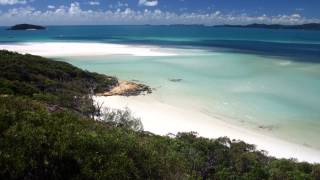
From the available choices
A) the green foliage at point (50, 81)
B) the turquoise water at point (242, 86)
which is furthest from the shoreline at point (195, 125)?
the green foliage at point (50, 81)

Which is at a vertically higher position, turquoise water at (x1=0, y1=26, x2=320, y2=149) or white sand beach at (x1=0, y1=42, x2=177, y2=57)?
turquoise water at (x1=0, y1=26, x2=320, y2=149)

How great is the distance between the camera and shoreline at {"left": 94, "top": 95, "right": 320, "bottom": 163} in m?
16.6

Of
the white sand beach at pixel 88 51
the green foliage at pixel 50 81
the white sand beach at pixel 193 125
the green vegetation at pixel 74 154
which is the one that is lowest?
the white sand beach at pixel 88 51

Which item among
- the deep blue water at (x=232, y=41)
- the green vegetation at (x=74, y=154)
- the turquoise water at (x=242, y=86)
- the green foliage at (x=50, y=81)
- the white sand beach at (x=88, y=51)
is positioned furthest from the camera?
the deep blue water at (x=232, y=41)

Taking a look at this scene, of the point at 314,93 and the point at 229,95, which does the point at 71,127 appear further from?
the point at 314,93

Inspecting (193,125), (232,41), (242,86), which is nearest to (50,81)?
(193,125)

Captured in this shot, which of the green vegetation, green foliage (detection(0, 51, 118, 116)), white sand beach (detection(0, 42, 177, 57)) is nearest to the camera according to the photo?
the green vegetation

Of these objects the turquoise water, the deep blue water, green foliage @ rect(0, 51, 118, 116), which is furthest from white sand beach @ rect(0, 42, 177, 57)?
green foliage @ rect(0, 51, 118, 116)

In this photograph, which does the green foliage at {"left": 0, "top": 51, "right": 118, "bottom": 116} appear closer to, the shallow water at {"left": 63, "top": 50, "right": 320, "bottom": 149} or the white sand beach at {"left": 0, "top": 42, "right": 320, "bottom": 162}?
the white sand beach at {"left": 0, "top": 42, "right": 320, "bottom": 162}

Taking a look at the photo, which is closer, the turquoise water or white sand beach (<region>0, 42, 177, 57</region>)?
the turquoise water

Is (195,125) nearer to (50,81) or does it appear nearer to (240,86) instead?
(50,81)

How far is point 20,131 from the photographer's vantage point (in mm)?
6691

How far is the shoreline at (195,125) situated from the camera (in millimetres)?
16609

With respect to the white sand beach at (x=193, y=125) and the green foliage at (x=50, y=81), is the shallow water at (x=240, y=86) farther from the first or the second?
the green foliage at (x=50, y=81)
